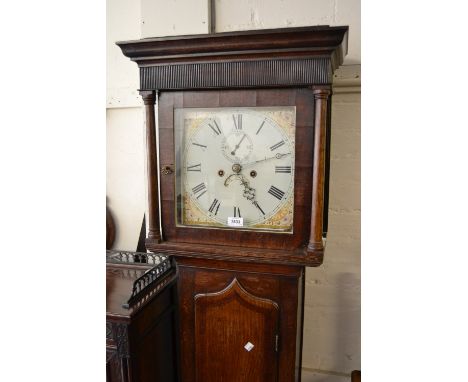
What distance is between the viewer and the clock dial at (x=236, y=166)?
3.08 feet

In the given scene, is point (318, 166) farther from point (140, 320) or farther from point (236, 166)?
point (140, 320)

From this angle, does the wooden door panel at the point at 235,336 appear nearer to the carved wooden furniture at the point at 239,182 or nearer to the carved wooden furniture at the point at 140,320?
the carved wooden furniture at the point at 239,182

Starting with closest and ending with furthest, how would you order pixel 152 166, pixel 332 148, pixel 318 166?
pixel 318 166 < pixel 152 166 < pixel 332 148

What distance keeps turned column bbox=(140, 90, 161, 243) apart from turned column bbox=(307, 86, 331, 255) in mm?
451

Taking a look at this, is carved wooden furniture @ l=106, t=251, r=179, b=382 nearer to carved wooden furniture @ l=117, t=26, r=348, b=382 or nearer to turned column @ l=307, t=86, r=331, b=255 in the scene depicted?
carved wooden furniture @ l=117, t=26, r=348, b=382

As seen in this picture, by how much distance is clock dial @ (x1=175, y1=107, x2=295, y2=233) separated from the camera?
0.94 m

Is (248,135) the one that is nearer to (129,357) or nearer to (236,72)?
(236,72)

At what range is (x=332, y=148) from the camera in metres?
1.34

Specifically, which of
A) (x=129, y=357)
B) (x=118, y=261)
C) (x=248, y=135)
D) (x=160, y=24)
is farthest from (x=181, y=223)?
(x=160, y=24)

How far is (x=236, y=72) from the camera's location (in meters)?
0.92

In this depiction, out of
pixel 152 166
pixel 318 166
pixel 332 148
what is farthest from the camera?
pixel 332 148

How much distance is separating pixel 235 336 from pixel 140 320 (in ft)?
1.00

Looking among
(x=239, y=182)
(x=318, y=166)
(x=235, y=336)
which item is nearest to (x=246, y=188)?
(x=239, y=182)

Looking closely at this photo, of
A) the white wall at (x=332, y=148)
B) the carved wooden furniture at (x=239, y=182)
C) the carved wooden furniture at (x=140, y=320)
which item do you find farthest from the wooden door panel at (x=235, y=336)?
the white wall at (x=332, y=148)
